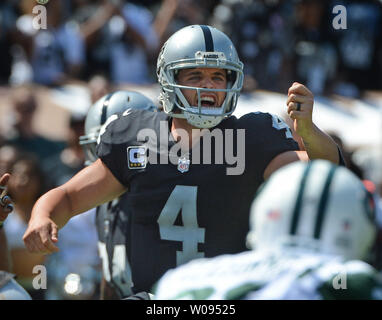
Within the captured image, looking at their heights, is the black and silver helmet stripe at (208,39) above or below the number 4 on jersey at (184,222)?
above

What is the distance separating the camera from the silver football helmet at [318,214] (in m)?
2.10

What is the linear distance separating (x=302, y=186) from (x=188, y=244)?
4.08 feet

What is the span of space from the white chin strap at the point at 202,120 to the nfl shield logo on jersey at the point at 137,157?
9.7 inches

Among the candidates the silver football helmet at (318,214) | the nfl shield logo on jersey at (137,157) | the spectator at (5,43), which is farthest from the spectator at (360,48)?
the silver football helmet at (318,214)

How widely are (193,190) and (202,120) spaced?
31 centimetres

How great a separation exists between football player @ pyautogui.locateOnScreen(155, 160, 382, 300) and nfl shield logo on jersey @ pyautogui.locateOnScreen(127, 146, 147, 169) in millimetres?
1283

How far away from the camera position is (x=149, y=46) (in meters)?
8.23

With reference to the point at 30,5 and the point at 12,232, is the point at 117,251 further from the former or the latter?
the point at 30,5

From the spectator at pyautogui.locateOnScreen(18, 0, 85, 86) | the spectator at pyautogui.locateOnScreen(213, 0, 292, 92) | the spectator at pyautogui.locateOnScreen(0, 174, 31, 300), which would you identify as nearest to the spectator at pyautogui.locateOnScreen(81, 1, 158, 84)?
the spectator at pyautogui.locateOnScreen(18, 0, 85, 86)

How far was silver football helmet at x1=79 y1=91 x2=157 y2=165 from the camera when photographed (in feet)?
14.0

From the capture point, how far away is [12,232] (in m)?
5.34

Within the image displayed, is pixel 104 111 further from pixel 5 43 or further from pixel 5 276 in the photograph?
pixel 5 43

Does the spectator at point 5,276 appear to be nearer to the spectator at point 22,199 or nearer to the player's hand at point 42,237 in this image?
the player's hand at point 42,237

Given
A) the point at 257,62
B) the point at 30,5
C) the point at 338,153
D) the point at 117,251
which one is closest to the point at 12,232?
the point at 117,251
